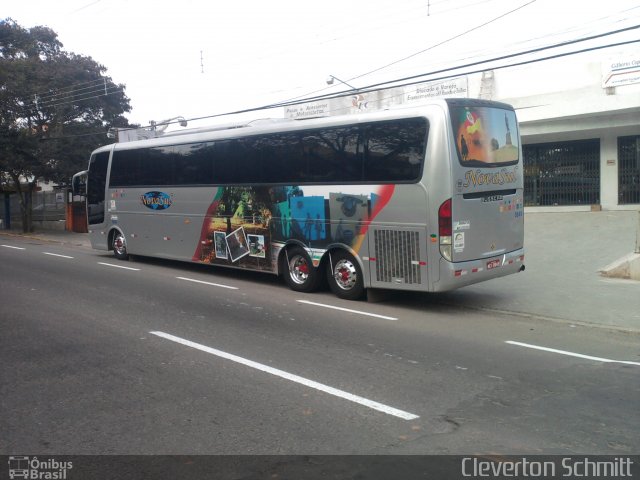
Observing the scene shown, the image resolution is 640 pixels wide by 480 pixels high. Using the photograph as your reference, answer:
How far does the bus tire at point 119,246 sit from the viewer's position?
17141 mm

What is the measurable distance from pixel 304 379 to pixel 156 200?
10332 mm

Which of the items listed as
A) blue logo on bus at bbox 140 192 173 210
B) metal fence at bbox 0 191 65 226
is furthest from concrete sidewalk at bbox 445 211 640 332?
metal fence at bbox 0 191 65 226

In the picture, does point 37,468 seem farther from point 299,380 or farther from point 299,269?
point 299,269

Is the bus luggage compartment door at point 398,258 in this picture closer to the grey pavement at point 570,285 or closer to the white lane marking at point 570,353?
the grey pavement at point 570,285

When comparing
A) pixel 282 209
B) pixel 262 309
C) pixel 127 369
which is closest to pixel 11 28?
pixel 282 209

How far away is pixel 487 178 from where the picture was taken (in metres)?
9.93

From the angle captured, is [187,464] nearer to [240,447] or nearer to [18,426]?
[240,447]

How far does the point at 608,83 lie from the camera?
22.0m

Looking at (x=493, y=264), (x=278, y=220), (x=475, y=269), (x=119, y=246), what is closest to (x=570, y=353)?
(x=475, y=269)

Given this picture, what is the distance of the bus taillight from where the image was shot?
932 cm

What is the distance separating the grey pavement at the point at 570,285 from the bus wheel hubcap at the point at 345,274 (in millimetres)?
1655

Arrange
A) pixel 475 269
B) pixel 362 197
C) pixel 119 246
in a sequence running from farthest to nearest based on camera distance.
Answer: pixel 119 246 → pixel 362 197 → pixel 475 269

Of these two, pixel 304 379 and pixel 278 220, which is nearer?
pixel 304 379

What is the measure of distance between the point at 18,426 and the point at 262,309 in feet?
17.5
